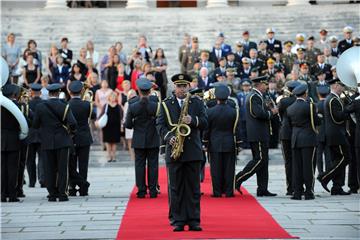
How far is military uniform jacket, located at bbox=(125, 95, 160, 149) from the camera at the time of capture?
Result: 1894 centimetres

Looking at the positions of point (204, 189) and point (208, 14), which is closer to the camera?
point (204, 189)

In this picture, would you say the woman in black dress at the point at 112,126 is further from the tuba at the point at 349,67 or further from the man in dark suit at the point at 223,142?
the tuba at the point at 349,67

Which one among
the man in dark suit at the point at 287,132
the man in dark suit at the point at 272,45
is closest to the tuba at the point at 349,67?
the man in dark suit at the point at 287,132

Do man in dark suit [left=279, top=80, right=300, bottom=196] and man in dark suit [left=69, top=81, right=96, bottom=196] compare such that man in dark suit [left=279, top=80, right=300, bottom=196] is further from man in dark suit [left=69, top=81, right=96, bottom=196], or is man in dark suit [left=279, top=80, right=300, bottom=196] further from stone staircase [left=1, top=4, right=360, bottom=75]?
stone staircase [left=1, top=4, right=360, bottom=75]

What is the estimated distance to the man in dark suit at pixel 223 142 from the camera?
19.1 metres

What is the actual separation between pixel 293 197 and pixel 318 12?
20.9 metres

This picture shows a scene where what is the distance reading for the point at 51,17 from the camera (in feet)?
126

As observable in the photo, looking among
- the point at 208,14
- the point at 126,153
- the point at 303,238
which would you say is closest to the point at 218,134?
the point at 303,238

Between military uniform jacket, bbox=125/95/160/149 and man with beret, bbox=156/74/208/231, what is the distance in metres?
3.95

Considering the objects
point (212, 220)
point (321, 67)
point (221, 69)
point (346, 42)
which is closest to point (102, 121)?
point (221, 69)

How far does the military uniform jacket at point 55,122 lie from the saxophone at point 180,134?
4150 millimetres

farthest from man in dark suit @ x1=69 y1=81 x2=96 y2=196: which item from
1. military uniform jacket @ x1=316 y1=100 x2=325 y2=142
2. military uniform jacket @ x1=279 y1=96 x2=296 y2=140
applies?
military uniform jacket @ x1=316 y1=100 x2=325 y2=142

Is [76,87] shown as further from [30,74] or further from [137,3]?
[137,3]

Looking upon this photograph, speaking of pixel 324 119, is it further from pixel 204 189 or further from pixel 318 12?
pixel 318 12
